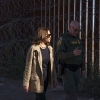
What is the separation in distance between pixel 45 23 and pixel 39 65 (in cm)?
364

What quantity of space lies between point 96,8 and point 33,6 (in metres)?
2.45

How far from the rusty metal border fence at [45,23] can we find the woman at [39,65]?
1875 millimetres

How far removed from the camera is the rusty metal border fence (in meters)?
7.96

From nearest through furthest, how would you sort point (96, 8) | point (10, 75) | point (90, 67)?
point (90, 67), point (96, 8), point (10, 75)

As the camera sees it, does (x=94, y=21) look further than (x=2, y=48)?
No

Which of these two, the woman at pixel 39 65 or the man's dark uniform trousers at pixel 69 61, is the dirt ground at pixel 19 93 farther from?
the woman at pixel 39 65

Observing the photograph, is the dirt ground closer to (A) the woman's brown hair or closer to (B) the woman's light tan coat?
(B) the woman's light tan coat

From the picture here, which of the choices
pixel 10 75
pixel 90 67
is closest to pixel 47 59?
pixel 90 67

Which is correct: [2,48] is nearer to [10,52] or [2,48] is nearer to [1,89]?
[10,52]

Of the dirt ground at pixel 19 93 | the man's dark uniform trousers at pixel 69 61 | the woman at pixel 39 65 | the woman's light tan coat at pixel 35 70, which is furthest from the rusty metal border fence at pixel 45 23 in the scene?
the woman's light tan coat at pixel 35 70

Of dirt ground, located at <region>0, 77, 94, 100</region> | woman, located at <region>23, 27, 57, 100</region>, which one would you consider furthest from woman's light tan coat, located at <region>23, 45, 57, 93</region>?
dirt ground, located at <region>0, 77, 94, 100</region>

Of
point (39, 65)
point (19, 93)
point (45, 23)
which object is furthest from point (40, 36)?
point (45, 23)

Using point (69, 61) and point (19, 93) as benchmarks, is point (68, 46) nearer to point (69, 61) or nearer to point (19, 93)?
point (69, 61)

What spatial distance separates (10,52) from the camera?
10.1 metres
